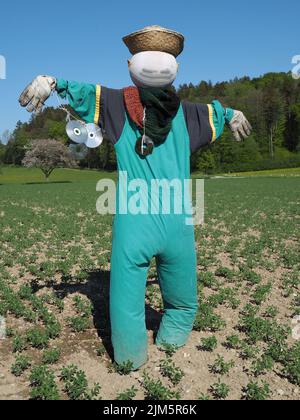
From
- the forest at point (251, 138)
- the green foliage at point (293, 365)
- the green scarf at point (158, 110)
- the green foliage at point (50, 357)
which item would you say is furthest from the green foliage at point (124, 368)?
the forest at point (251, 138)

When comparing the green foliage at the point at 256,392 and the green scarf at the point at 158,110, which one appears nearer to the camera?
the green foliage at the point at 256,392

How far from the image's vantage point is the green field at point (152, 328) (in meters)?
3.92

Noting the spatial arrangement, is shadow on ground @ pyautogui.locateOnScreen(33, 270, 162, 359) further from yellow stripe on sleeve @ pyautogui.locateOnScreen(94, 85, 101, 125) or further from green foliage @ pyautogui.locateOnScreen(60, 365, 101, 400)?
yellow stripe on sleeve @ pyautogui.locateOnScreen(94, 85, 101, 125)

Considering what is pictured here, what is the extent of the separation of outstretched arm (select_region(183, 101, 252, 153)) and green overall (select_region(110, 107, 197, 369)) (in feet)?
0.32

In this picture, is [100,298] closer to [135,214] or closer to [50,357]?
[50,357]

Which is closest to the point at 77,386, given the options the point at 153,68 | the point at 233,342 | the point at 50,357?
the point at 50,357

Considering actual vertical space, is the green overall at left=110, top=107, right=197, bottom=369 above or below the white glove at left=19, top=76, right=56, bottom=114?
below

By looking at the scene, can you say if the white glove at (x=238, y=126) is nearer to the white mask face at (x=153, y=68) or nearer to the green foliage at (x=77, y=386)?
the white mask face at (x=153, y=68)

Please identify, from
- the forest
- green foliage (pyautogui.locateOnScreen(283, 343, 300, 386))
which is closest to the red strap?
green foliage (pyautogui.locateOnScreen(283, 343, 300, 386))

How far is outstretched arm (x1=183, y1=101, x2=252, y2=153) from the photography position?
4.31 metres

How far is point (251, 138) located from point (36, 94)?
75.8m
